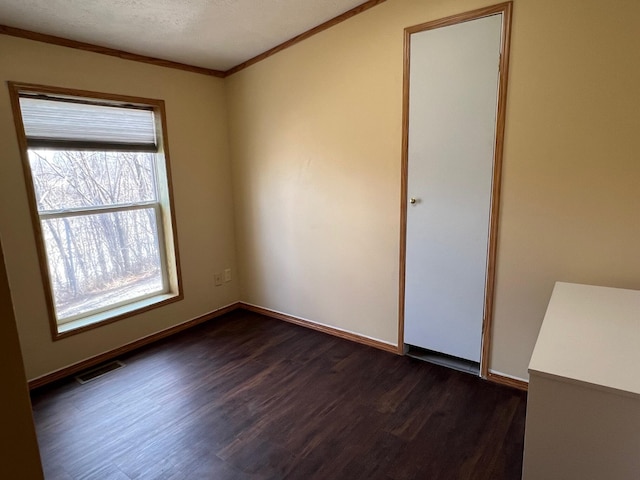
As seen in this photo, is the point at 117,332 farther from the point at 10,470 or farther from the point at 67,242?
the point at 10,470

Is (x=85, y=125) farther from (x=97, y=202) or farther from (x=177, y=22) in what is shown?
(x=177, y=22)

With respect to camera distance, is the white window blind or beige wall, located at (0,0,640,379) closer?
beige wall, located at (0,0,640,379)

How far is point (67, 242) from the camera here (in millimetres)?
2670

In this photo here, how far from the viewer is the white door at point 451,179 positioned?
2240 millimetres

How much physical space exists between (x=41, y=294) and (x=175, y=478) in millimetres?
1556

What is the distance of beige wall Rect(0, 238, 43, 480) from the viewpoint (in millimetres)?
646

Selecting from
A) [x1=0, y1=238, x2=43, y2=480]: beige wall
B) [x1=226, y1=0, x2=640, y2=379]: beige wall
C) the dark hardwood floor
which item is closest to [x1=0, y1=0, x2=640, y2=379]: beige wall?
[x1=226, y1=0, x2=640, y2=379]: beige wall

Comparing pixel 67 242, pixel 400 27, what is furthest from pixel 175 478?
pixel 400 27

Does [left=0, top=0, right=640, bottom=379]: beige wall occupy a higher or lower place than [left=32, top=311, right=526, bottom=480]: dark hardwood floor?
higher

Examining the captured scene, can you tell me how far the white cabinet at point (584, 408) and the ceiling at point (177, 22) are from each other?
237cm

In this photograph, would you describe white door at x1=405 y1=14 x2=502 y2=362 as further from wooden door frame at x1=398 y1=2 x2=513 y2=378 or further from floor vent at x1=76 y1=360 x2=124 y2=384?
floor vent at x1=76 y1=360 x2=124 y2=384

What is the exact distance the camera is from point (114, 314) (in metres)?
2.91

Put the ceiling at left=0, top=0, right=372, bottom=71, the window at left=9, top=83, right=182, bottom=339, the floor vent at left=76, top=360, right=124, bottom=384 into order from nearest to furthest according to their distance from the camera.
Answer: the ceiling at left=0, top=0, right=372, bottom=71 → the window at left=9, top=83, right=182, bottom=339 → the floor vent at left=76, top=360, right=124, bottom=384

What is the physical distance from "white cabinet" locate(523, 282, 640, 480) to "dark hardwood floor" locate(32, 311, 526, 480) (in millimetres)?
598
